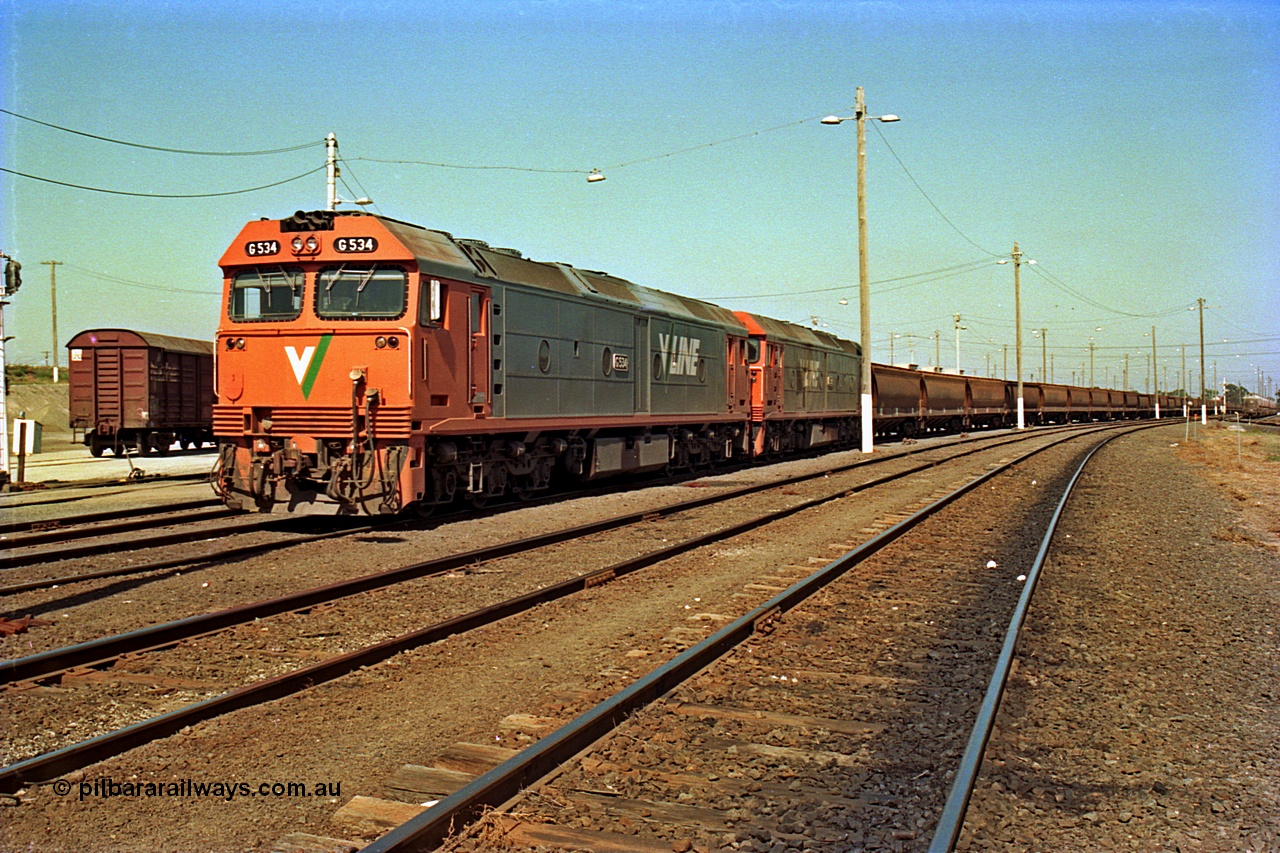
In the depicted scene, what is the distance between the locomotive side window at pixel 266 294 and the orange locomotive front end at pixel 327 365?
0.05 feet

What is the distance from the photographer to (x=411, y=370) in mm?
12094

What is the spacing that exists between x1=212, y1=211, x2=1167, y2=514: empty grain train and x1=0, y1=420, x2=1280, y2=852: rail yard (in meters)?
1.07

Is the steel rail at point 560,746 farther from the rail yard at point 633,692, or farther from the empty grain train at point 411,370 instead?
the empty grain train at point 411,370

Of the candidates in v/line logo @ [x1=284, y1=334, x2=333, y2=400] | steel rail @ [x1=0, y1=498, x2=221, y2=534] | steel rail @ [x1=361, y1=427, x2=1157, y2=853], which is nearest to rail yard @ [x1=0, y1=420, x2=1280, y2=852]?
steel rail @ [x1=361, y1=427, x2=1157, y2=853]

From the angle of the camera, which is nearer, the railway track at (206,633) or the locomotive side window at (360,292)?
the railway track at (206,633)

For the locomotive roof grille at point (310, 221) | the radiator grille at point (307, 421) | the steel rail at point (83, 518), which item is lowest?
the steel rail at point (83, 518)

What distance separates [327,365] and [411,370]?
114cm

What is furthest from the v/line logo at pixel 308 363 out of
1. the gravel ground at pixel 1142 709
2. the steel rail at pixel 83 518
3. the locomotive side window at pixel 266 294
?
the gravel ground at pixel 1142 709

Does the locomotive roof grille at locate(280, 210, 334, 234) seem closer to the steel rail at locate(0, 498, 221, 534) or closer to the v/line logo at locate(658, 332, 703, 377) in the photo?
the steel rail at locate(0, 498, 221, 534)

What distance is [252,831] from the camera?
159 inches

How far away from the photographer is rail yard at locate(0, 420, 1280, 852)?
13.7 feet

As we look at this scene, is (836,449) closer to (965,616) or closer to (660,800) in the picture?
(965,616)

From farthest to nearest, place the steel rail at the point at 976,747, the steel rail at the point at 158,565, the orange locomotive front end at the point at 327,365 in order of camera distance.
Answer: the orange locomotive front end at the point at 327,365 < the steel rail at the point at 158,565 < the steel rail at the point at 976,747

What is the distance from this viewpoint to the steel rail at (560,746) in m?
3.76
